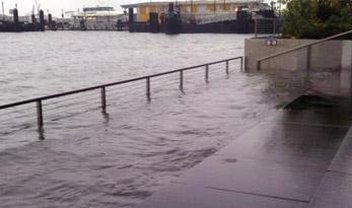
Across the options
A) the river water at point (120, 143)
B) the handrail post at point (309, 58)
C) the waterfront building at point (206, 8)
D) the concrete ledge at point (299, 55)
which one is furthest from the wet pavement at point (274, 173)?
the waterfront building at point (206, 8)

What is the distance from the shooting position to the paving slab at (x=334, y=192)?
5.39 meters

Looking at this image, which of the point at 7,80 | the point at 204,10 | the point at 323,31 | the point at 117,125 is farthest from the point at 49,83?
the point at 204,10

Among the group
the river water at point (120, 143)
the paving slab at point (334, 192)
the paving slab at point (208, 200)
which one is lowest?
the river water at point (120, 143)

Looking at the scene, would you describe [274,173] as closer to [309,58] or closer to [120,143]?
[120,143]

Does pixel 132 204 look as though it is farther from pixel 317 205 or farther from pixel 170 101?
pixel 170 101

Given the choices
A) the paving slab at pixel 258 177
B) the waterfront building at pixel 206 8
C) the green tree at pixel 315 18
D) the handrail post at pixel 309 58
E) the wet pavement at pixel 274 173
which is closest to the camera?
the wet pavement at pixel 274 173

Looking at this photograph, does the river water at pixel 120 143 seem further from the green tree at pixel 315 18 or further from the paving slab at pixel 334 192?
the green tree at pixel 315 18

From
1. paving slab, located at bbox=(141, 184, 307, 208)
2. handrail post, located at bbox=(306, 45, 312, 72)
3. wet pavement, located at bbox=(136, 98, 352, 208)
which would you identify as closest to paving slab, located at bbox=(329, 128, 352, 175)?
wet pavement, located at bbox=(136, 98, 352, 208)

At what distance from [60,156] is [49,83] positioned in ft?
75.9

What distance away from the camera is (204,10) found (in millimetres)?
172125

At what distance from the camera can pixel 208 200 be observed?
5672 millimetres

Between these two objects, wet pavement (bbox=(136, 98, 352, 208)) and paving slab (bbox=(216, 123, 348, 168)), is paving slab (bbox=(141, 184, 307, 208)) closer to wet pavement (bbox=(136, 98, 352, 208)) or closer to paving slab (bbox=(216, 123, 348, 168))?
wet pavement (bbox=(136, 98, 352, 208))

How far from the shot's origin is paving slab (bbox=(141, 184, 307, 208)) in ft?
18.1

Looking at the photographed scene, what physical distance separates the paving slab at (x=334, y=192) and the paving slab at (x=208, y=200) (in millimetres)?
188
